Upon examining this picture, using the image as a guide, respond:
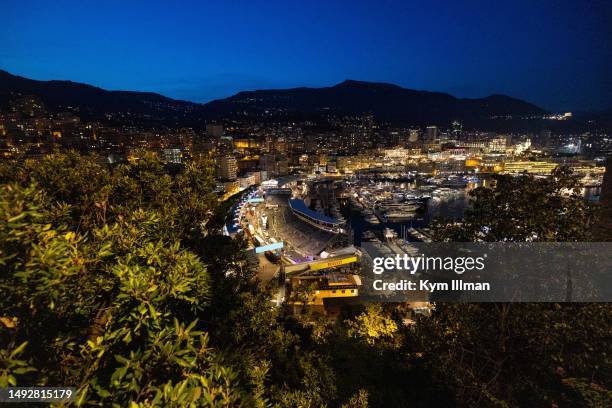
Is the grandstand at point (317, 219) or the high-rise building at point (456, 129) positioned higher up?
the high-rise building at point (456, 129)

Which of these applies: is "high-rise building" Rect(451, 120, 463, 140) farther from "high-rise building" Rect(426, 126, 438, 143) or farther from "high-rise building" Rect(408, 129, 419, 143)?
"high-rise building" Rect(408, 129, 419, 143)

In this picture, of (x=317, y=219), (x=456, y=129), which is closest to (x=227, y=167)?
(x=317, y=219)

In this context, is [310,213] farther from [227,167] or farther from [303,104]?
[303,104]

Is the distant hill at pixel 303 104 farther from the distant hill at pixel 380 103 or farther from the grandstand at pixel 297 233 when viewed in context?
the grandstand at pixel 297 233

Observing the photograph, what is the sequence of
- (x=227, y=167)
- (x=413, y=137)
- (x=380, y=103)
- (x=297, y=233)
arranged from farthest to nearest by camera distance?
(x=380, y=103) → (x=413, y=137) → (x=227, y=167) → (x=297, y=233)

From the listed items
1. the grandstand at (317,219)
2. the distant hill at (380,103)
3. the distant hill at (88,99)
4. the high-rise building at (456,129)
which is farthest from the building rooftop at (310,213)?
the distant hill at (380,103)

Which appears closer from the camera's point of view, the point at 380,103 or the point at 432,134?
the point at 432,134

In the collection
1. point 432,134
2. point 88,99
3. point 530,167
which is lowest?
point 530,167

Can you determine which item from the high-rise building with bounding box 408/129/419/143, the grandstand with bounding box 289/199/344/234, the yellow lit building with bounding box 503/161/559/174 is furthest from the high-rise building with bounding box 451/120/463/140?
the grandstand with bounding box 289/199/344/234
